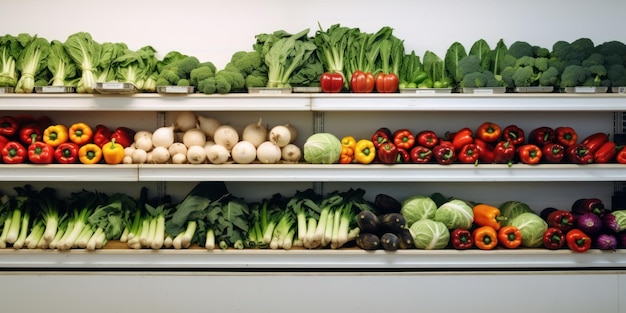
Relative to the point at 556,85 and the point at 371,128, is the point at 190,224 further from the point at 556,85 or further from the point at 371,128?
A: the point at 556,85

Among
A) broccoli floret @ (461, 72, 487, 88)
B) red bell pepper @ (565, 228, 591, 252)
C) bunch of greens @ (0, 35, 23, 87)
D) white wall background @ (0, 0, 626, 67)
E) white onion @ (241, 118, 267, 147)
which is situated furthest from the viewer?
white wall background @ (0, 0, 626, 67)

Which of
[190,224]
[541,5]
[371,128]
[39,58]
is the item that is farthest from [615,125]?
[39,58]

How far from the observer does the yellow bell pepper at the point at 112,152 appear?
333 centimetres

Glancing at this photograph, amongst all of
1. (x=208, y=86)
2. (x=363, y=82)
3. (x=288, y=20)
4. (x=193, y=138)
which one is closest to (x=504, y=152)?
(x=363, y=82)

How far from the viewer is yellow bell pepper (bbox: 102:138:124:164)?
10.9ft

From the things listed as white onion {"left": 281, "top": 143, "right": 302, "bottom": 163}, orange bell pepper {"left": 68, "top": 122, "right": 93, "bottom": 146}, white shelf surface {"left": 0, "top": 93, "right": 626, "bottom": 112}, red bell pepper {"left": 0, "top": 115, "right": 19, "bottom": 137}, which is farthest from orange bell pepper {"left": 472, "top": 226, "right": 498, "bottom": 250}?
red bell pepper {"left": 0, "top": 115, "right": 19, "bottom": 137}

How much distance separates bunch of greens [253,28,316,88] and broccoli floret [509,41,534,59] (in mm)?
1523

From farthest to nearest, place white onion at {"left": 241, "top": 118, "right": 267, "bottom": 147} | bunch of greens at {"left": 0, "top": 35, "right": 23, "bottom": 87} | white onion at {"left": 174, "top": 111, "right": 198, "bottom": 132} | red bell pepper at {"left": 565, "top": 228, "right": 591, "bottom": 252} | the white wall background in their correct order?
1. the white wall background
2. white onion at {"left": 174, "top": 111, "right": 198, "bottom": 132}
3. white onion at {"left": 241, "top": 118, "right": 267, "bottom": 147}
4. bunch of greens at {"left": 0, "top": 35, "right": 23, "bottom": 87}
5. red bell pepper at {"left": 565, "top": 228, "right": 591, "bottom": 252}

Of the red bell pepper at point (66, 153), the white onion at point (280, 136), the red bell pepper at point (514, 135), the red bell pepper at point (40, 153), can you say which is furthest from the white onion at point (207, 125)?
the red bell pepper at point (514, 135)

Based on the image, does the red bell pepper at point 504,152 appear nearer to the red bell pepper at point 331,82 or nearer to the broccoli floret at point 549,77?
the broccoli floret at point 549,77

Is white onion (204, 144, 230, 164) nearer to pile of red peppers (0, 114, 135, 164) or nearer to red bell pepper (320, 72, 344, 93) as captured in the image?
pile of red peppers (0, 114, 135, 164)

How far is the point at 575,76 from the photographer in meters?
3.33

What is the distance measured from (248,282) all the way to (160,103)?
1.40 m

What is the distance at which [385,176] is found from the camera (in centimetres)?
335
